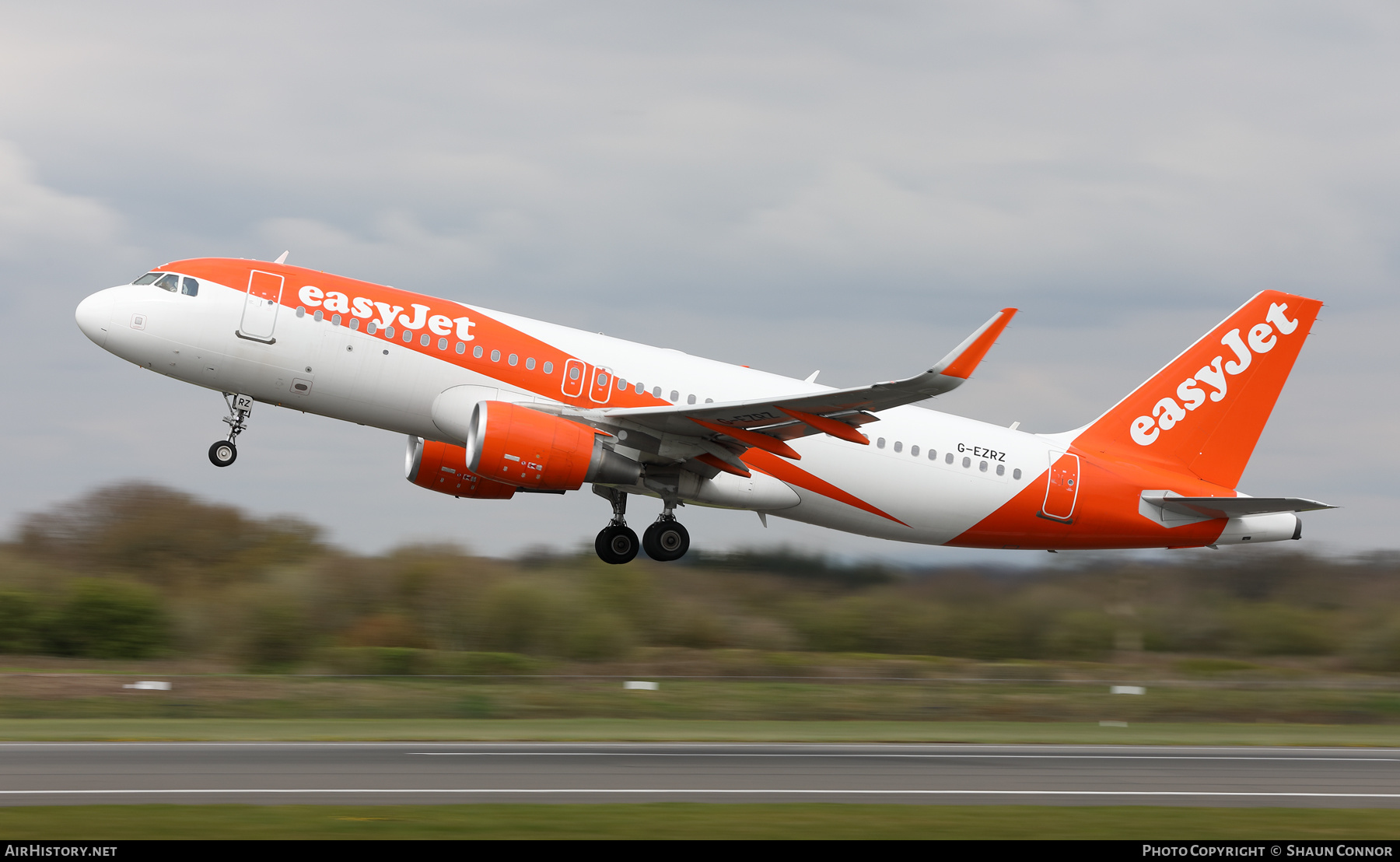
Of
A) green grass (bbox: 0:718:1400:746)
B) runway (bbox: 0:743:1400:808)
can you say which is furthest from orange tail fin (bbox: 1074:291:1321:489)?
runway (bbox: 0:743:1400:808)

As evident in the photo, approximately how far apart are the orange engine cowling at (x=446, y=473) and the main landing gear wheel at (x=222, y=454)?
354cm

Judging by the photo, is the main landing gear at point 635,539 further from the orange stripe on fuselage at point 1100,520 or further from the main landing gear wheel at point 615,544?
the orange stripe on fuselage at point 1100,520

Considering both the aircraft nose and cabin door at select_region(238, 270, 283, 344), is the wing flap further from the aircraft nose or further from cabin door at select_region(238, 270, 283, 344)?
the aircraft nose

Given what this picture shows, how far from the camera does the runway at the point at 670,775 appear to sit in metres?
18.0

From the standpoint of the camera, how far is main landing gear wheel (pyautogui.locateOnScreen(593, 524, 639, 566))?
27.4m

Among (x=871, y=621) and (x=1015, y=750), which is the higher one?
(x=871, y=621)

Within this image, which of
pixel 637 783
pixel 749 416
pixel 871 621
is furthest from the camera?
pixel 871 621

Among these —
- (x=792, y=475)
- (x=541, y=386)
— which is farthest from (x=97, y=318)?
(x=792, y=475)

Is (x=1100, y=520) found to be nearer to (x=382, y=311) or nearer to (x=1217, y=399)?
(x=1217, y=399)

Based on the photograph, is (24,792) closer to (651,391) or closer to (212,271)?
(212,271)

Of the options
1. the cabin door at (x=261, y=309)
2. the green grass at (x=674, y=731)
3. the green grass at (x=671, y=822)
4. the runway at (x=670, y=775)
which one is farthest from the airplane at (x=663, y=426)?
the green grass at (x=671, y=822)
